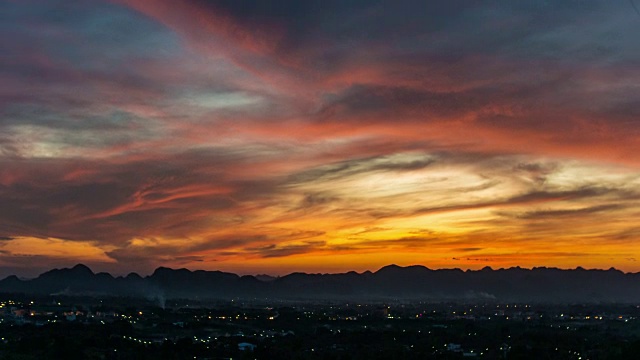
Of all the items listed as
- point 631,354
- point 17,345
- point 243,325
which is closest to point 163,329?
point 243,325

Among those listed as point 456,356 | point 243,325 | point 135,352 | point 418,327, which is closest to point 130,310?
point 243,325

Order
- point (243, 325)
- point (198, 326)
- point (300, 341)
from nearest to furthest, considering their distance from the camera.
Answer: point (300, 341)
point (198, 326)
point (243, 325)

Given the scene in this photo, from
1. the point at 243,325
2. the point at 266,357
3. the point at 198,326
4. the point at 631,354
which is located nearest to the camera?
the point at 631,354

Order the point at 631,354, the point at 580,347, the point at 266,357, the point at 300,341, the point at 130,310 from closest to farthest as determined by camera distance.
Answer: the point at 631,354 → the point at 266,357 → the point at 580,347 → the point at 300,341 → the point at 130,310

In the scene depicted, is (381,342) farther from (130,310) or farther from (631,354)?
(130,310)

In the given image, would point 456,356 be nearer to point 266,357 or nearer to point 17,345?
point 266,357

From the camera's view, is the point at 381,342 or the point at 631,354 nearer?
the point at 631,354

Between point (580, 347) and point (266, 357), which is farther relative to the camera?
point (580, 347)

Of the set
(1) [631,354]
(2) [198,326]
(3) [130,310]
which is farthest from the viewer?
(3) [130,310]
